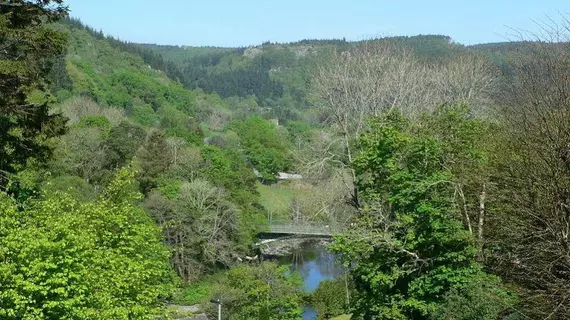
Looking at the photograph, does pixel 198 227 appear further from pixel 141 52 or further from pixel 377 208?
pixel 141 52

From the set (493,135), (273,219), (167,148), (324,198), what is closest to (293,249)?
(273,219)

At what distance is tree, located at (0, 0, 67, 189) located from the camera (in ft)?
40.9

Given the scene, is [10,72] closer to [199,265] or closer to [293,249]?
[199,265]

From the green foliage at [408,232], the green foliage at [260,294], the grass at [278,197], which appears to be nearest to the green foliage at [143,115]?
the grass at [278,197]

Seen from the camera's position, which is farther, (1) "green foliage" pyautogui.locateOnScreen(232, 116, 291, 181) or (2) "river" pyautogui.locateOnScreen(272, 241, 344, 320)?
(1) "green foliage" pyautogui.locateOnScreen(232, 116, 291, 181)

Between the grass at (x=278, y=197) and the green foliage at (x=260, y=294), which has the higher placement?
the green foliage at (x=260, y=294)

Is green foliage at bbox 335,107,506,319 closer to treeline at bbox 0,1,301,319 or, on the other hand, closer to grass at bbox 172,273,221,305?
treeline at bbox 0,1,301,319

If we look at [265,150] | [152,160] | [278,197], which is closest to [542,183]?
[152,160]

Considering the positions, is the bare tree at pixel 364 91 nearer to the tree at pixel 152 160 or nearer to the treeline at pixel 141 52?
the tree at pixel 152 160

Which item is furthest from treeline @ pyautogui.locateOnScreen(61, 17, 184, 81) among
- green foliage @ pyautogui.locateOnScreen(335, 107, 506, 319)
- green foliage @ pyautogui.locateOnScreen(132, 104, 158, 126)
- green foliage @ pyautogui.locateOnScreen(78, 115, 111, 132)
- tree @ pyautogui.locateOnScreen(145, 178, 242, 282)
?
green foliage @ pyautogui.locateOnScreen(335, 107, 506, 319)

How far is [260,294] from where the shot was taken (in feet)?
95.3

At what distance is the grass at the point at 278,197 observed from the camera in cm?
6119

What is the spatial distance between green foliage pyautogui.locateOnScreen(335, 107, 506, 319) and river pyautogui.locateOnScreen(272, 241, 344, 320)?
23.8 metres

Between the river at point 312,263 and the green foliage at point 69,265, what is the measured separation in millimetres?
29730
